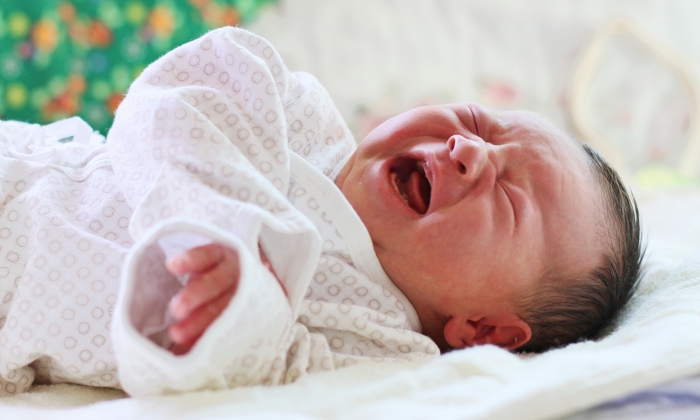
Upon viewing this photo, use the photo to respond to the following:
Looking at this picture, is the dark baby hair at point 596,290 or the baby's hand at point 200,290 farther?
the dark baby hair at point 596,290

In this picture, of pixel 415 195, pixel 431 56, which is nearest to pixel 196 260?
pixel 415 195

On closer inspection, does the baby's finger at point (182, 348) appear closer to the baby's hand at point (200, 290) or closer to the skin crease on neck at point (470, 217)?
the baby's hand at point (200, 290)

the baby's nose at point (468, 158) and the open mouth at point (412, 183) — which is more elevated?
the baby's nose at point (468, 158)

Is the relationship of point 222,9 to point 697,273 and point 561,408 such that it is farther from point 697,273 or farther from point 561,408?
point 561,408

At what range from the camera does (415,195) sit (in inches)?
35.4

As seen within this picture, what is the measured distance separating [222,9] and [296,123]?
932mm

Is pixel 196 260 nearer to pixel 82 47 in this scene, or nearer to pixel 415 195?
pixel 415 195

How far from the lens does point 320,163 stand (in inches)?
38.1

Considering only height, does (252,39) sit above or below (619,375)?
above

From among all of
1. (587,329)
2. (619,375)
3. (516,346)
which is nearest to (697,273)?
(587,329)

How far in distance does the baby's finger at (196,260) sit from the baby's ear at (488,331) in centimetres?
39

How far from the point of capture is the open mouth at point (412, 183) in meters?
0.90

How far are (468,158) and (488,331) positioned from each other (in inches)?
9.9

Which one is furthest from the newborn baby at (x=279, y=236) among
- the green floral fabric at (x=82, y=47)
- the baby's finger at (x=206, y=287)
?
the green floral fabric at (x=82, y=47)
